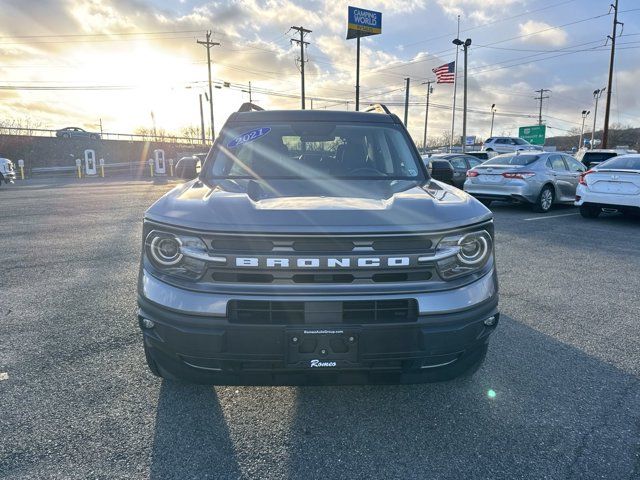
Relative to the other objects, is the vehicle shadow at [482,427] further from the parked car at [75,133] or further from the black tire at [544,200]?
the parked car at [75,133]

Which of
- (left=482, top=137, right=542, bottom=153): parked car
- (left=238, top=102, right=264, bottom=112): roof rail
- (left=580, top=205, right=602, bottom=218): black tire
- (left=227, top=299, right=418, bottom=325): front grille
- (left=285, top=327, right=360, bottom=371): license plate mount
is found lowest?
(left=580, top=205, right=602, bottom=218): black tire

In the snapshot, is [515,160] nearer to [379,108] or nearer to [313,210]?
[379,108]

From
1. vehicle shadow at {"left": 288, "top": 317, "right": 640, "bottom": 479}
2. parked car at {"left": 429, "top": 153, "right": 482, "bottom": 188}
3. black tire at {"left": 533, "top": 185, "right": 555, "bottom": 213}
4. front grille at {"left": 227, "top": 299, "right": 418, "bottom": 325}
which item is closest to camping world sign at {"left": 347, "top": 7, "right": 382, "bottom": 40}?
parked car at {"left": 429, "top": 153, "right": 482, "bottom": 188}

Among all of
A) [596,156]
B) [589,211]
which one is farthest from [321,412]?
[596,156]

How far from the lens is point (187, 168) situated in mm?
4004

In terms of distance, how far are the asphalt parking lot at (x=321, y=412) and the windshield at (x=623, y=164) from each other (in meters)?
6.36

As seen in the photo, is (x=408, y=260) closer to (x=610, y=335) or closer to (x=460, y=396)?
(x=460, y=396)

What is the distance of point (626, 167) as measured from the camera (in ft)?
31.2

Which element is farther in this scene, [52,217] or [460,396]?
[52,217]

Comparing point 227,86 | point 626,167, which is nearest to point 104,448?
point 626,167

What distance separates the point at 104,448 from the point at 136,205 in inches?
448

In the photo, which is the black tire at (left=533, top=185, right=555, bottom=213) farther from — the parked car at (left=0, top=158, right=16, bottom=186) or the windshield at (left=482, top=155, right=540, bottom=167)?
the parked car at (left=0, top=158, right=16, bottom=186)

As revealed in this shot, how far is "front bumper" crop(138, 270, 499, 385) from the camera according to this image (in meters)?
2.12

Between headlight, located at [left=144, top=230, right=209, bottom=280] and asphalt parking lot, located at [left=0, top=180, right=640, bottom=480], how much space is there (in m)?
0.95
